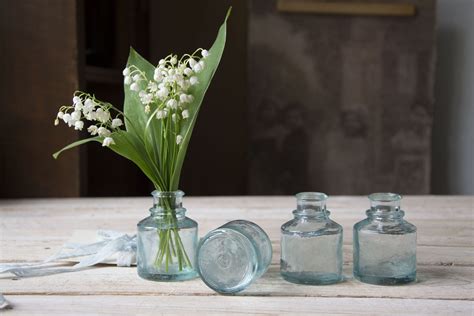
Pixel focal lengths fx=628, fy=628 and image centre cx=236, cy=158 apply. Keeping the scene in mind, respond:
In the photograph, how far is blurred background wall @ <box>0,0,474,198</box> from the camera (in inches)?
88.9

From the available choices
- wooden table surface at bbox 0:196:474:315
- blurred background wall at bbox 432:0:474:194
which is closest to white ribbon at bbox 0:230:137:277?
wooden table surface at bbox 0:196:474:315

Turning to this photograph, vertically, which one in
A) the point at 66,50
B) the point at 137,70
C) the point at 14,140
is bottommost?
the point at 14,140

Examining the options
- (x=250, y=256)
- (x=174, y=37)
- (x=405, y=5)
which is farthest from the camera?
(x=174, y=37)

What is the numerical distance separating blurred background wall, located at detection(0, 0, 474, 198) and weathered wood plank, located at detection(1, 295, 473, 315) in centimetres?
139

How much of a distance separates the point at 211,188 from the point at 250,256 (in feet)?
10.1

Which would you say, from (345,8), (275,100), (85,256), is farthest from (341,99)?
(85,256)

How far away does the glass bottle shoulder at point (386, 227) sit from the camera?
98 centimetres

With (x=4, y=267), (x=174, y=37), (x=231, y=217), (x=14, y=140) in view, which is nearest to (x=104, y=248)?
(x=4, y=267)

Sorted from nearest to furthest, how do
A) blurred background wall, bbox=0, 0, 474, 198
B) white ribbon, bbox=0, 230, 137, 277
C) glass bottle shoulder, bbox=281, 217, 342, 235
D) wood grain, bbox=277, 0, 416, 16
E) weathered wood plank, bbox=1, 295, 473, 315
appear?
weathered wood plank, bbox=1, 295, 473, 315, glass bottle shoulder, bbox=281, 217, 342, 235, white ribbon, bbox=0, 230, 137, 277, blurred background wall, bbox=0, 0, 474, 198, wood grain, bbox=277, 0, 416, 16

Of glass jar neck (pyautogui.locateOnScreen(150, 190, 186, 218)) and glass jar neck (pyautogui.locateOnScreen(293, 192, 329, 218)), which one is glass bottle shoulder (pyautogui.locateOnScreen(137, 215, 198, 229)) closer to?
glass jar neck (pyautogui.locateOnScreen(150, 190, 186, 218))

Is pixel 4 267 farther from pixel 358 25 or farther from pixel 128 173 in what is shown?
pixel 358 25

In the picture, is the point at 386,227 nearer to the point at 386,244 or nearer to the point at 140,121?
the point at 386,244

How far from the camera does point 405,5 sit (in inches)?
126

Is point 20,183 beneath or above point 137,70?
beneath
